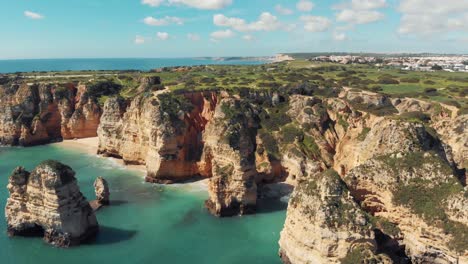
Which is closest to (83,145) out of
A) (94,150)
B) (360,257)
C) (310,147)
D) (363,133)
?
(94,150)

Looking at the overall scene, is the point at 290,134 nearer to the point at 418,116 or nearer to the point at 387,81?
the point at 418,116

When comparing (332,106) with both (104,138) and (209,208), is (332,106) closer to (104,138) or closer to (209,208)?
(209,208)

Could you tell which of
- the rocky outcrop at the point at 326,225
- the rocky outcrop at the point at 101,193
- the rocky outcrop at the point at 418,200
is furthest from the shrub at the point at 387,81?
the rocky outcrop at the point at 101,193

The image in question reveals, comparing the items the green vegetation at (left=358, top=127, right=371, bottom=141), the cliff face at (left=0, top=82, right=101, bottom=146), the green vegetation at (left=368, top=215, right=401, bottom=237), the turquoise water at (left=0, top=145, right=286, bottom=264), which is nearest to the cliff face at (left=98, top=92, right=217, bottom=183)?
the turquoise water at (left=0, top=145, right=286, bottom=264)

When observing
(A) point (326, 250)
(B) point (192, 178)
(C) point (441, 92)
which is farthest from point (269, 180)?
(C) point (441, 92)

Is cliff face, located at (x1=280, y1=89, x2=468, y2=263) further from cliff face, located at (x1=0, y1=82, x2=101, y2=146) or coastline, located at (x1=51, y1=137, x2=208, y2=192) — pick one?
cliff face, located at (x1=0, y1=82, x2=101, y2=146)

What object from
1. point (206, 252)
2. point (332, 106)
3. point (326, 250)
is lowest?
point (206, 252)
